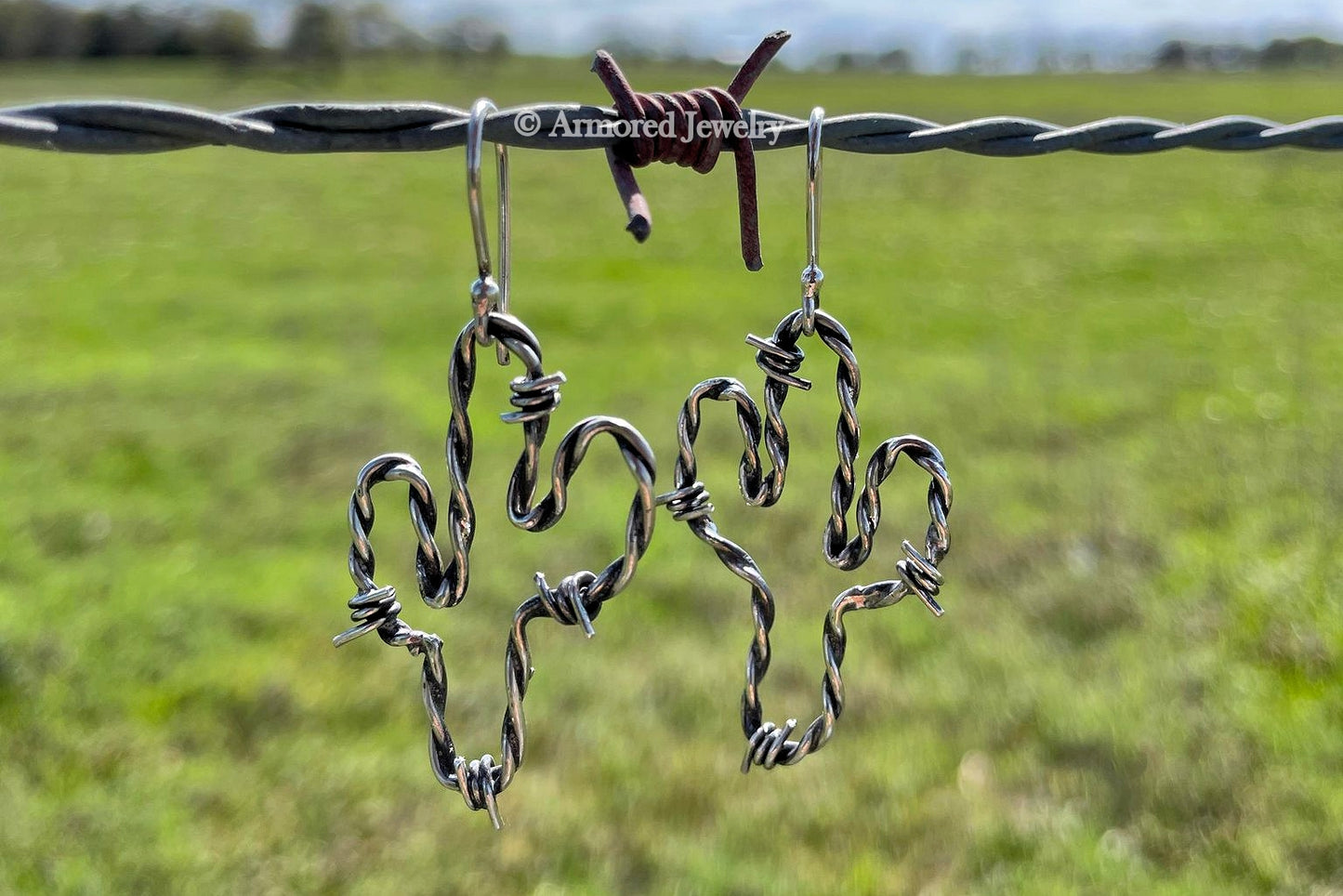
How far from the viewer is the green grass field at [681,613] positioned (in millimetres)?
2570

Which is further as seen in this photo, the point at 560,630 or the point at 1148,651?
the point at 560,630

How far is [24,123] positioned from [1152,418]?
5.19 meters

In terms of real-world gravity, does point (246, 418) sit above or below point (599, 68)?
below

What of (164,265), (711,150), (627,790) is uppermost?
(711,150)

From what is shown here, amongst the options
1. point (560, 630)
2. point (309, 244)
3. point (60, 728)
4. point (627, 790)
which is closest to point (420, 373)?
point (560, 630)

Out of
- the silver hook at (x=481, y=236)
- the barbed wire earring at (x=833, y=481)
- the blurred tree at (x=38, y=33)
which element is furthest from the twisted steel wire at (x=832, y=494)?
the blurred tree at (x=38, y=33)

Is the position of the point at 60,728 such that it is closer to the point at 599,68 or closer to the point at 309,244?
the point at 599,68

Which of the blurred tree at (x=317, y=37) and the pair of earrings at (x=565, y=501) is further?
the blurred tree at (x=317, y=37)

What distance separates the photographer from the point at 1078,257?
33.1ft

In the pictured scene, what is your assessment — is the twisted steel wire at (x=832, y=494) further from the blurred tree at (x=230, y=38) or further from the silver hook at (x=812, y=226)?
the blurred tree at (x=230, y=38)

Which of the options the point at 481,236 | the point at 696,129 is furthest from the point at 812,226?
the point at 481,236

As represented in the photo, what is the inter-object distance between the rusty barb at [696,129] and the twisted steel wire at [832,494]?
0.12m

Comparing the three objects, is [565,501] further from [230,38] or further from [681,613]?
[230,38]

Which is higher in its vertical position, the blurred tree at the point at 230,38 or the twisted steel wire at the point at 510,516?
the blurred tree at the point at 230,38
